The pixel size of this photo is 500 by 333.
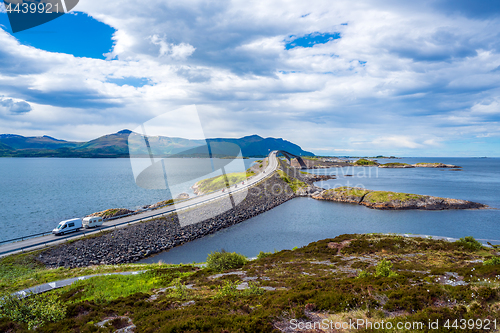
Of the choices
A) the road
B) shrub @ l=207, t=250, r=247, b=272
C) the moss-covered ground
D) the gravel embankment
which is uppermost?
the moss-covered ground

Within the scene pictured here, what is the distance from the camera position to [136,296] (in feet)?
42.1

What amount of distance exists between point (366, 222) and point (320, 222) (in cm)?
940

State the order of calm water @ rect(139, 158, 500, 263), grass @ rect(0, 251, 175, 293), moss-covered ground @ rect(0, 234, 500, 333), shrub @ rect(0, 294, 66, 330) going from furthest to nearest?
calm water @ rect(139, 158, 500, 263)
grass @ rect(0, 251, 175, 293)
shrub @ rect(0, 294, 66, 330)
moss-covered ground @ rect(0, 234, 500, 333)

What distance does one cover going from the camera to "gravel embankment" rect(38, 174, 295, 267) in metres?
27.3

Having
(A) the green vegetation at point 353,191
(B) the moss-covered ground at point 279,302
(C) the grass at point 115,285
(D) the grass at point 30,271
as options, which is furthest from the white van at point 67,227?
(A) the green vegetation at point 353,191

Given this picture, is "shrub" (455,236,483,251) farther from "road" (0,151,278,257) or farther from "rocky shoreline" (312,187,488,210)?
"road" (0,151,278,257)

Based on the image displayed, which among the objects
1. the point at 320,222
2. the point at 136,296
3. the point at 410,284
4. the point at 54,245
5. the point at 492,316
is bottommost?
the point at 320,222

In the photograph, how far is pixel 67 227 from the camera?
33.0 metres

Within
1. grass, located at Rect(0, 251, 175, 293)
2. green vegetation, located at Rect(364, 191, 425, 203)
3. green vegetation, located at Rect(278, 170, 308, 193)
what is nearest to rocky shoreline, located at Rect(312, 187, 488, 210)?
green vegetation, located at Rect(364, 191, 425, 203)

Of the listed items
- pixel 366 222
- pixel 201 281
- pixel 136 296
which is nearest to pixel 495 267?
pixel 201 281

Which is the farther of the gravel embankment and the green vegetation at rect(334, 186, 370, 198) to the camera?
the green vegetation at rect(334, 186, 370, 198)

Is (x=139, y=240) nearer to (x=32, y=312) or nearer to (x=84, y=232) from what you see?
(x=84, y=232)

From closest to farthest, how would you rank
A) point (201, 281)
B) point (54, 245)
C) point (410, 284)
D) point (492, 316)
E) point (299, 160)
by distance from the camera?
point (492, 316), point (410, 284), point (201, 281), point (54, 245), point (299, 160)

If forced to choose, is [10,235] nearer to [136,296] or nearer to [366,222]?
[136,296]
